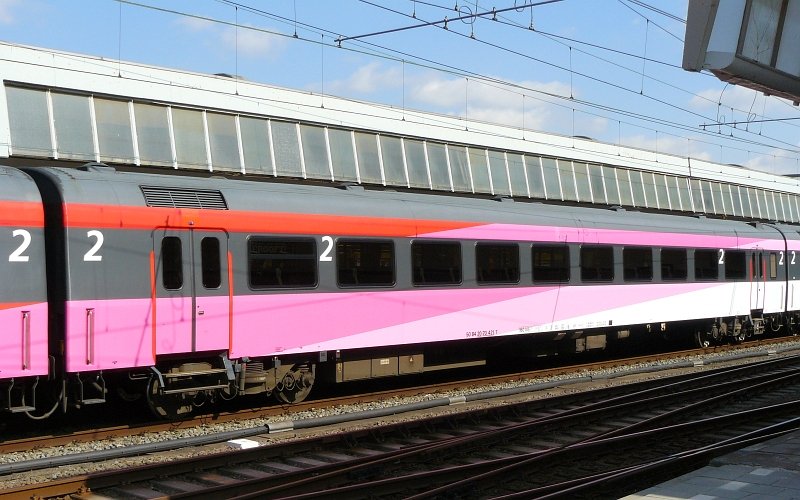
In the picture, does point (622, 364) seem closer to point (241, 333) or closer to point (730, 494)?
point (241, 333)

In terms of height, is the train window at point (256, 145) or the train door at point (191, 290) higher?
the train window at point (256, 145)

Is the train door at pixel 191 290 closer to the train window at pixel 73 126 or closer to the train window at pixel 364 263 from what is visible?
the train window at pixel 364 263

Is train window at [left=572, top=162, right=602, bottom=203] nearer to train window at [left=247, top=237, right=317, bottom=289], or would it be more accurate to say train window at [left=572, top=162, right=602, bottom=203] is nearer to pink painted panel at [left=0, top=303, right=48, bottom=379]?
train window at [left=247, top=237, right=317, bottom=289]

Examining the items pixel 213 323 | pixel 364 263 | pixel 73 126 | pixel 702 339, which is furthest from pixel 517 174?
pixel 213 323

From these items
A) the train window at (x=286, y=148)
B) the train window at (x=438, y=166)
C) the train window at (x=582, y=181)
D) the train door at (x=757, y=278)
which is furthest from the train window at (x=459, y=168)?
the train door at (x=757, y=278)

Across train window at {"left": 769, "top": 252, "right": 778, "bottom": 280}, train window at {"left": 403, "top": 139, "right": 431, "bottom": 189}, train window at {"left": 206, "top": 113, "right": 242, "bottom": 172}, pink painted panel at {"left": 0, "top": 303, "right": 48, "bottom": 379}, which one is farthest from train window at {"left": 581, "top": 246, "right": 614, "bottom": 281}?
train window at {"left": 403, "top": 139, "right": 431, "bottom": 189}

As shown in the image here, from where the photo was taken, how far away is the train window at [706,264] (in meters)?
22.1

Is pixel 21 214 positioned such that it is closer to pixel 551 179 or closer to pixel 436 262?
pixel 436 262

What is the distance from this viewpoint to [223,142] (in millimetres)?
24891

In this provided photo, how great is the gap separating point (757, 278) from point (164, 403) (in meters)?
18.2

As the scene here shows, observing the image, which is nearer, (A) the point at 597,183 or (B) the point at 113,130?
(B) the point at 113,130

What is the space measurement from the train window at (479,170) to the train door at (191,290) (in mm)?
21825

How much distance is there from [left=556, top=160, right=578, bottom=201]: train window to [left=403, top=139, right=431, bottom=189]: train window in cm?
857

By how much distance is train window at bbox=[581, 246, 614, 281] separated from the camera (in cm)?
1870
